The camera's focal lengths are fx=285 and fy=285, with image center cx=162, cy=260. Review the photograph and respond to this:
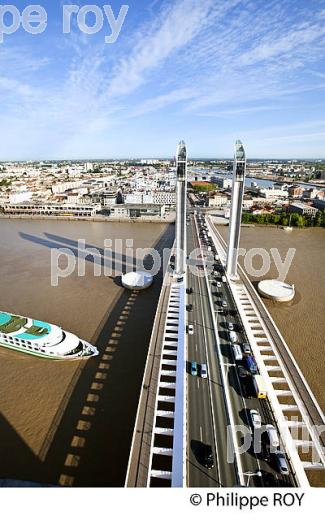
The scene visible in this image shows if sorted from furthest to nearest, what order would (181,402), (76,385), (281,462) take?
(76,385) → (181,402) → (281,462)

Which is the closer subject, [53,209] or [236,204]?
[236,204]

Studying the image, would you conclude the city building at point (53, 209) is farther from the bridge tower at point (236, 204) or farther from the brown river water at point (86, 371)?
the bridge tower at point (236, 204)

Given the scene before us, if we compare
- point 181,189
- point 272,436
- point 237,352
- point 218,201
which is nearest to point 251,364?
point 237,352

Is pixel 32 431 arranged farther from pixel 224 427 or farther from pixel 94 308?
pixel 94 308

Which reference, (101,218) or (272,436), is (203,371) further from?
(101,218)

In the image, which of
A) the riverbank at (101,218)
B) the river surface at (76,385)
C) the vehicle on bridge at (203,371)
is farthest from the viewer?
the riverbank at (101,218)

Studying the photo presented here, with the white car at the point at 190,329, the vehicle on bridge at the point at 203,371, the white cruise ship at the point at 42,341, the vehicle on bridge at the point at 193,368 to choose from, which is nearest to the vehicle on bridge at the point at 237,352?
the vehicle on bridge at the point at 203,371
